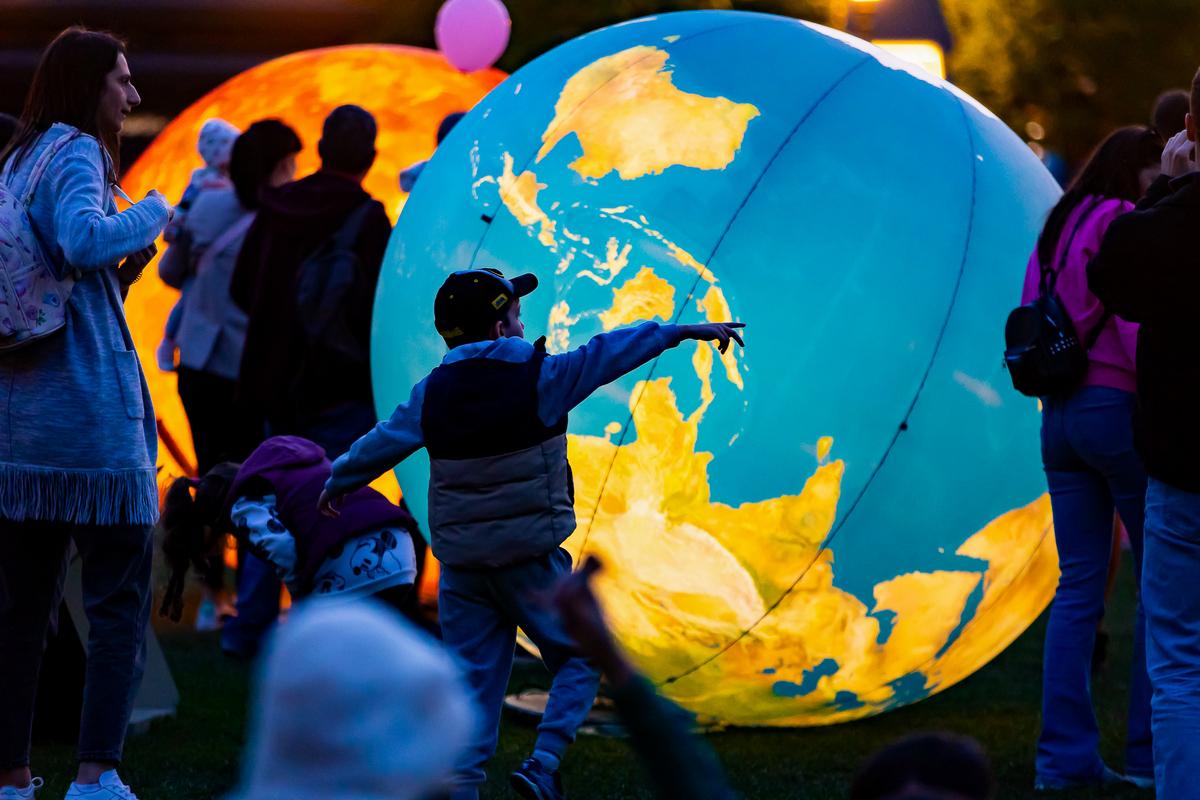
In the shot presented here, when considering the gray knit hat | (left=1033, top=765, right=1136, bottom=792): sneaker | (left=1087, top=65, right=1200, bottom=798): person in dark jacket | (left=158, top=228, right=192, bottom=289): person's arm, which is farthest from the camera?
(left=158, top=228, right=192, bottom=289): person's arm

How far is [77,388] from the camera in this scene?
4.35m

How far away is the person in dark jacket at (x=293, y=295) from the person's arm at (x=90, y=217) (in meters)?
2.22

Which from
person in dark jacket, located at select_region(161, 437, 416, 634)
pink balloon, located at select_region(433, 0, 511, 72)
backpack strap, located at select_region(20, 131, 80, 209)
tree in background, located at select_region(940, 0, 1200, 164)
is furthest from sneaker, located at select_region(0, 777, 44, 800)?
tree in background, located at select_region(940, 0, 1200, 164)

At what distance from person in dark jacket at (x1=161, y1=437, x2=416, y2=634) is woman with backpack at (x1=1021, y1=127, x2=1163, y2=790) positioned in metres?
1.90

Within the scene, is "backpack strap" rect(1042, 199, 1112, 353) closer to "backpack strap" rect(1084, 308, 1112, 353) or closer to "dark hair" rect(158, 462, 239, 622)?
"backpack strap" rect(1084, 308, 1112, 353)

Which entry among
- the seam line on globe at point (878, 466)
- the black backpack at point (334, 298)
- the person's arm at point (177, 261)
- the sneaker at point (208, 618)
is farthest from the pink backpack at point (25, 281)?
the sneaker at point (208, 618)

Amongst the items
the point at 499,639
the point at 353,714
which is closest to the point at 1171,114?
the point at 499,639

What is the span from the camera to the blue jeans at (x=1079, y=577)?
16.6 feet

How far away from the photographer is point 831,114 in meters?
5.42

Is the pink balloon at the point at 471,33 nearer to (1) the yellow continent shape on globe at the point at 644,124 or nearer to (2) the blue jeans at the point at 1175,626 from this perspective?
(1) the yellow continent shape on globe at the point at 644,124

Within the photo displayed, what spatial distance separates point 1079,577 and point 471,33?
5008 millimetres

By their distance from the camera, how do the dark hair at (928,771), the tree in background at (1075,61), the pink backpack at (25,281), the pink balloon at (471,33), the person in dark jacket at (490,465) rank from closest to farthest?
the dark hair at (928,771) < the pink backpack at (25,281) < the person in dark jacket at (490,465) < the pink balloon at (471,33) < the tree in background at (1075,61)

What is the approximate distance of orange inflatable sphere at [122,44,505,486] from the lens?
826cm

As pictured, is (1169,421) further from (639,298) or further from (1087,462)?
(639,298)
